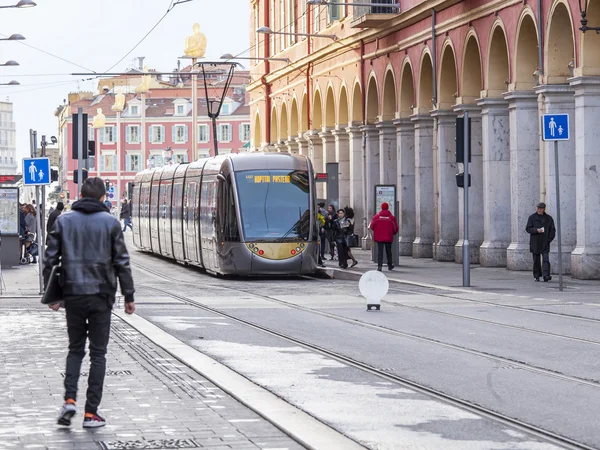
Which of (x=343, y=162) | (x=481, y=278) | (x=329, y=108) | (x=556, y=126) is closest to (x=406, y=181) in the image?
(x=343, y=162)

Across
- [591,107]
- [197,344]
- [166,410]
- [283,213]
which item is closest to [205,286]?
[283,213]

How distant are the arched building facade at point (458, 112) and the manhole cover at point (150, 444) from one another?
19.8 m

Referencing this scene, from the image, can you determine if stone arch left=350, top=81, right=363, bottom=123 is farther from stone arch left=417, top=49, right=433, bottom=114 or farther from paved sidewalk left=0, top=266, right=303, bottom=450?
paved sidewalk left=0, top=266, right=303, bottom=450

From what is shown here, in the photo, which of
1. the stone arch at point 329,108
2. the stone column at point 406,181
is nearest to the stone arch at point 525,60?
the stone column at point 406,181

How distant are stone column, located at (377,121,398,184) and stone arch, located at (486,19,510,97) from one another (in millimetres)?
10662

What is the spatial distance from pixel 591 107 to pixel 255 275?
1060cm

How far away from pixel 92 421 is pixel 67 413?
19cm

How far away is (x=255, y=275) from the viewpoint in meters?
36.9

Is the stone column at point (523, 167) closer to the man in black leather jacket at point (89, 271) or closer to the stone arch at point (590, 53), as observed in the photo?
the stone arch at point (590, 53)

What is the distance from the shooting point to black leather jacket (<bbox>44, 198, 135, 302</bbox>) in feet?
33.3

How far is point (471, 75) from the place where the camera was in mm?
37844

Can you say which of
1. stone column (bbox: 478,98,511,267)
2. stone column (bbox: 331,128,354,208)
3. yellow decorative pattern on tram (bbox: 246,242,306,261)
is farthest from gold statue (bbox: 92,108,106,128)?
yellow decorative pattern on tram (bbox: 246,242,306,261)

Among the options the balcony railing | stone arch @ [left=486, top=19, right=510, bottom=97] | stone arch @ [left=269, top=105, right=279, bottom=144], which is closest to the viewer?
stone arch @ [left=486, top=19, right=510, bottom=97]

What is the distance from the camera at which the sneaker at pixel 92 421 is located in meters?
9.98
